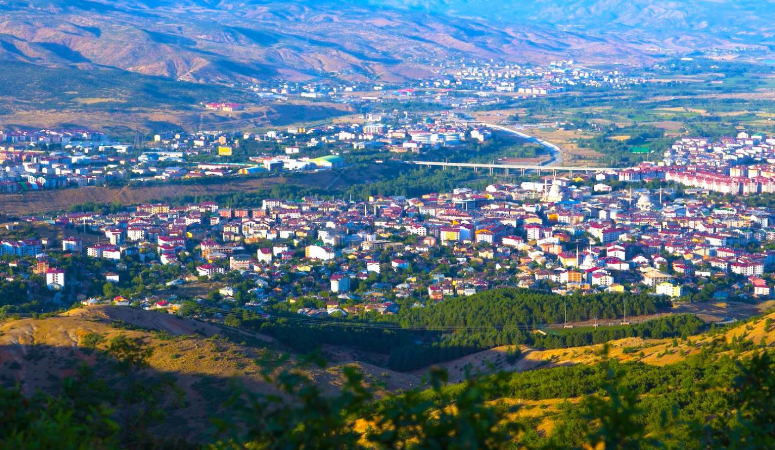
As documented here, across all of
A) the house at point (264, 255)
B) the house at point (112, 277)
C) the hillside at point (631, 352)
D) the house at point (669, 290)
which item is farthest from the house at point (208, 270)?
the house at point (669, 290)

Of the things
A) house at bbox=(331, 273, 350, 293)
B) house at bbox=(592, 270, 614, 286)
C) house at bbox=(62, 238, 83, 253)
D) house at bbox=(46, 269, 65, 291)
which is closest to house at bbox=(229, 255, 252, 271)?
house at bbox=(331, 273, 350, 293)

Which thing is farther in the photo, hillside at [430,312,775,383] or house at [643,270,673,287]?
house at [643,270,673,287]

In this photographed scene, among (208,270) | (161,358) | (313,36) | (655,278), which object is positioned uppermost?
(313,36)

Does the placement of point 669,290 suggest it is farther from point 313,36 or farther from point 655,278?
point 313,36

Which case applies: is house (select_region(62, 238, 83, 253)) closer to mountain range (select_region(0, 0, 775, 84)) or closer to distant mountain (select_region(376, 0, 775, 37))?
mountain range (select_region(0, 0, 775, 84))

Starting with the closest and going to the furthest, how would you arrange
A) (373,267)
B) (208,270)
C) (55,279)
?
(55,279) → (208,270) → (373,267)

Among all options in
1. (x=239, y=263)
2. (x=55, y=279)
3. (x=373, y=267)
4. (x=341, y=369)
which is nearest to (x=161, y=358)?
(x=341, y=369)

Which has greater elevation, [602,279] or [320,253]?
[320,253]

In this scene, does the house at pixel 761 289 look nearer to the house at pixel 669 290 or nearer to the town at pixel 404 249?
the town at pixel 404 249

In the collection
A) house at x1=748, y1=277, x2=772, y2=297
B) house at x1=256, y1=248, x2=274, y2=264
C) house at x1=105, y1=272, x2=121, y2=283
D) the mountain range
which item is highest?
the mountain range

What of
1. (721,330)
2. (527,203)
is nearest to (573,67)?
(527,203)
